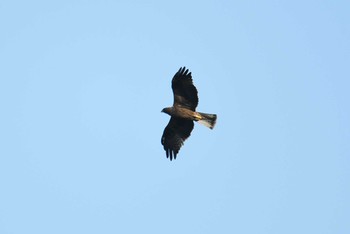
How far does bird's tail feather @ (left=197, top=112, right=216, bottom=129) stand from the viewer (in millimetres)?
30500

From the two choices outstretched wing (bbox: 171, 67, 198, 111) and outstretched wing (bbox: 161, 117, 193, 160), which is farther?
outstretched wing (bbox: 161, 117, 193, 160)

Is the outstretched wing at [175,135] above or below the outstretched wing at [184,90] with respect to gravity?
below

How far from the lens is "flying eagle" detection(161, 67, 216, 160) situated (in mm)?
30016

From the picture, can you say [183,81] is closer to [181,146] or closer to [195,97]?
[195,97]

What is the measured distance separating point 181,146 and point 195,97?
7.17ft

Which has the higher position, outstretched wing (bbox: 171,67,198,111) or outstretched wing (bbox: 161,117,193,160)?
outstretched wing (bbox: 171,67,198,111)

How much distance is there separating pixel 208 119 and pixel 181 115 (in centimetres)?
100

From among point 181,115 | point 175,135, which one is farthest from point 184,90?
point 175,135

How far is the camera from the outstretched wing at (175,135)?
31.2 m

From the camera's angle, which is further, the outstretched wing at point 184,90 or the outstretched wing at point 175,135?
the outstretched wing at point 175,135

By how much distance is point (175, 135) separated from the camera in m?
31.4

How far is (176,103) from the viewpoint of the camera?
30.6 m

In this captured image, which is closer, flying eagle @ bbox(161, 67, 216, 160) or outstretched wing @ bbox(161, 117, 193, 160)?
flying eagle @ bbox(161, 67, 216, 160)

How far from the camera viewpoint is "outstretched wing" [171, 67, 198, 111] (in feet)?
98.4
